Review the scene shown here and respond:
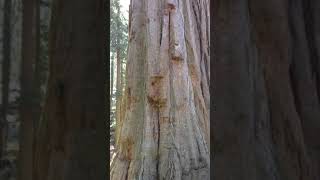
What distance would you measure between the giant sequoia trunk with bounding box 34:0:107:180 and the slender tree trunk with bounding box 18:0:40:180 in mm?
29

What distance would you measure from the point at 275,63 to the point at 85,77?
584 millimetres

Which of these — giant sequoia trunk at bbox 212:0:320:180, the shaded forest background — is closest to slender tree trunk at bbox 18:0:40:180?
the shaded forest background

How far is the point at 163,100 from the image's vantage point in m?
7.71

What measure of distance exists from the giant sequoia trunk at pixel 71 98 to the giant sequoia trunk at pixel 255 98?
381 millimetres

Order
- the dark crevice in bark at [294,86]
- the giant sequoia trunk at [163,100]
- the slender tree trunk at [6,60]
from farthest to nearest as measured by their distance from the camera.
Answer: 1. the giant sequoia trunk at [163,100]
2. the dark crevice in bark at [294,86]
3. the slender tree trunk at [6,60]

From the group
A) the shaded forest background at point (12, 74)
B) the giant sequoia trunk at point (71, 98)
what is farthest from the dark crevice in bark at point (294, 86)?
the shaded forest background at point (12, 74)

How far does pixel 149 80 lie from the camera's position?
308 inches

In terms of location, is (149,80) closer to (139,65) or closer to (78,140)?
(139,65)

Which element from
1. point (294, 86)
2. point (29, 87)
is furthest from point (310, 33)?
point (29, 87)

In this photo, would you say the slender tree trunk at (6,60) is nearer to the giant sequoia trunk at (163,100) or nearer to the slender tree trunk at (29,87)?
the slender tree trunk at (29,87)

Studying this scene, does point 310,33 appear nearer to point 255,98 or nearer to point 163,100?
point 255,98

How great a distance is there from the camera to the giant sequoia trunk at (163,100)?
7297 millimetres

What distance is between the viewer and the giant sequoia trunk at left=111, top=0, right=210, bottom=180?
730cm

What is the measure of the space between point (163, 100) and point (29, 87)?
636 centimetres
